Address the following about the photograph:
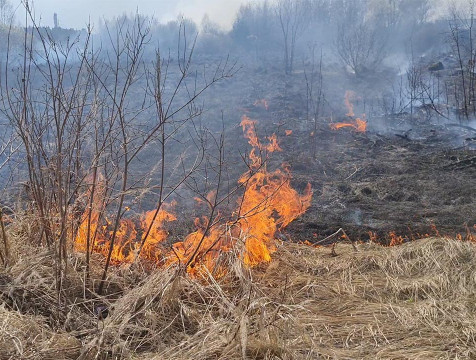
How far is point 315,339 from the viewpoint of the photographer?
311 cm

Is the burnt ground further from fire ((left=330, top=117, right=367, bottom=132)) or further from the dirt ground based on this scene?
fire ((left=330, top=117, right=367, bottom=132))

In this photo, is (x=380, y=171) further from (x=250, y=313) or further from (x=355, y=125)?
(x=250, y=313)

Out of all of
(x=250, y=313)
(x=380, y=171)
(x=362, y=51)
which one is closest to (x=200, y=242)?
(x=250, y=313)

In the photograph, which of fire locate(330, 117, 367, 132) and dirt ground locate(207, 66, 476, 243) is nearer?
dirt ground locate(207, 66, 476, 243)

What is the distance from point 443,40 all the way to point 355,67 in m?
7.94

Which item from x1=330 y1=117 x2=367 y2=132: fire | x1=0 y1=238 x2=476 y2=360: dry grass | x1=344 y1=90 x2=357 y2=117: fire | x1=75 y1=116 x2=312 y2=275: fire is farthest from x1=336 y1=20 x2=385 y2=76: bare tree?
x1=0 y1=238 x2=476 y2=360: dry grass

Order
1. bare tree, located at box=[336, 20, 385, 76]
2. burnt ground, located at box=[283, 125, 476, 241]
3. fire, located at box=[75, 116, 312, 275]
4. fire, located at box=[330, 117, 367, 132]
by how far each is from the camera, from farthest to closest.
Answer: bare tree, located at box=[336, 20, 385, 76]
fire, located at box=[330, 117, 367, 132]
burnt ground, located at box=[283, 125, 476, 241]
fire, located at box=[75, 116, 312, 275]

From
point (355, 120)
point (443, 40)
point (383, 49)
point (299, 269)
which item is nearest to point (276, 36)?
point (383, 49)

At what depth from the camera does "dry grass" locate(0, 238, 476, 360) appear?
9.23ft

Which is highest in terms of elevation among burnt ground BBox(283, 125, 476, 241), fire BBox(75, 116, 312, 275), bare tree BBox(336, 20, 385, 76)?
bare tree BBox(336, 20, 385, 76)

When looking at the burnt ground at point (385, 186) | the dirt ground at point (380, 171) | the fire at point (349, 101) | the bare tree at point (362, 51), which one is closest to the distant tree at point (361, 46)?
the bare tree at point (362, 51)

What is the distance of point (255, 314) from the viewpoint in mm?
3193

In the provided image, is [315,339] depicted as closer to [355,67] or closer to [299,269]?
[299,269]

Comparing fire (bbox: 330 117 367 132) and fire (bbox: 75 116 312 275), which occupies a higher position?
fire (bbox: 75 116 312 275)
